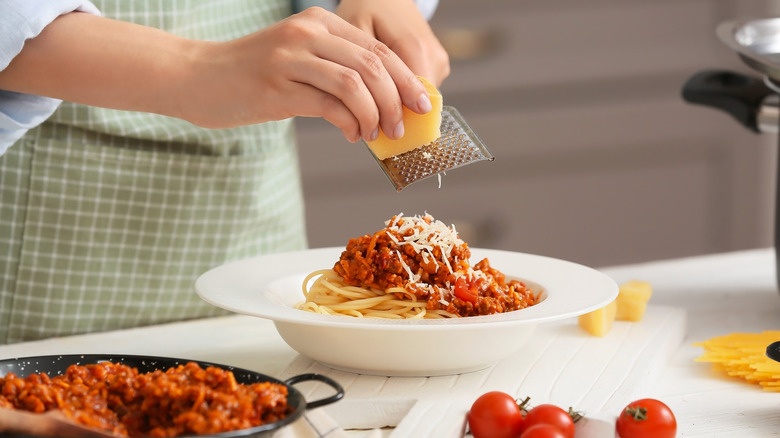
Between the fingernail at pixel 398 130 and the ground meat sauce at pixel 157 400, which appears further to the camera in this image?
the fingernail at pixel 398 130

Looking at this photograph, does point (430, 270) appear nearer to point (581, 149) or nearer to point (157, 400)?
point (157, 400)

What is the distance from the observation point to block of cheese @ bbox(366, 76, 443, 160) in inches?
46.1

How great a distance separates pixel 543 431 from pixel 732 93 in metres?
0.86

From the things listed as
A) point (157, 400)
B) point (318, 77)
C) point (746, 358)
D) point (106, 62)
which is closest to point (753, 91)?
point (746, 358)

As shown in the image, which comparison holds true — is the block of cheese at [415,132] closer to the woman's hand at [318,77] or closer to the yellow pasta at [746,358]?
the woman's hand at [318,77]

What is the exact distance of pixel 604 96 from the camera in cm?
344

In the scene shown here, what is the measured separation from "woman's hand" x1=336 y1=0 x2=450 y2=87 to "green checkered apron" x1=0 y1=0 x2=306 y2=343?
0.33 meters

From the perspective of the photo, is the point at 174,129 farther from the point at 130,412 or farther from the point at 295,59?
the point at 130,412

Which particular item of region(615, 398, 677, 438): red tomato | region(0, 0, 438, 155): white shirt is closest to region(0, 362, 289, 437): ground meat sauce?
region(615, 398, 677, 438): red tomato

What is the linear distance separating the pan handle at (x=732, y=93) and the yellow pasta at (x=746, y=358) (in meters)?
0.42

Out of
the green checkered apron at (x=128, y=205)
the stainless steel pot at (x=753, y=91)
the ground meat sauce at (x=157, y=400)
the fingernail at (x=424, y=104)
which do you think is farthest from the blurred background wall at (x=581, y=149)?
the ground meat sauce at (x=157, y=400)

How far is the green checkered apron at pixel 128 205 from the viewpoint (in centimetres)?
156

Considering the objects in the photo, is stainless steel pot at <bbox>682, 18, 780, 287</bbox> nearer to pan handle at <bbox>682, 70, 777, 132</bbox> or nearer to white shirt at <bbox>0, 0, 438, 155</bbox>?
pan handle at <bbox>682, 70, 777, 132</bbox>

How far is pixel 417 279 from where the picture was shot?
1.28 m
